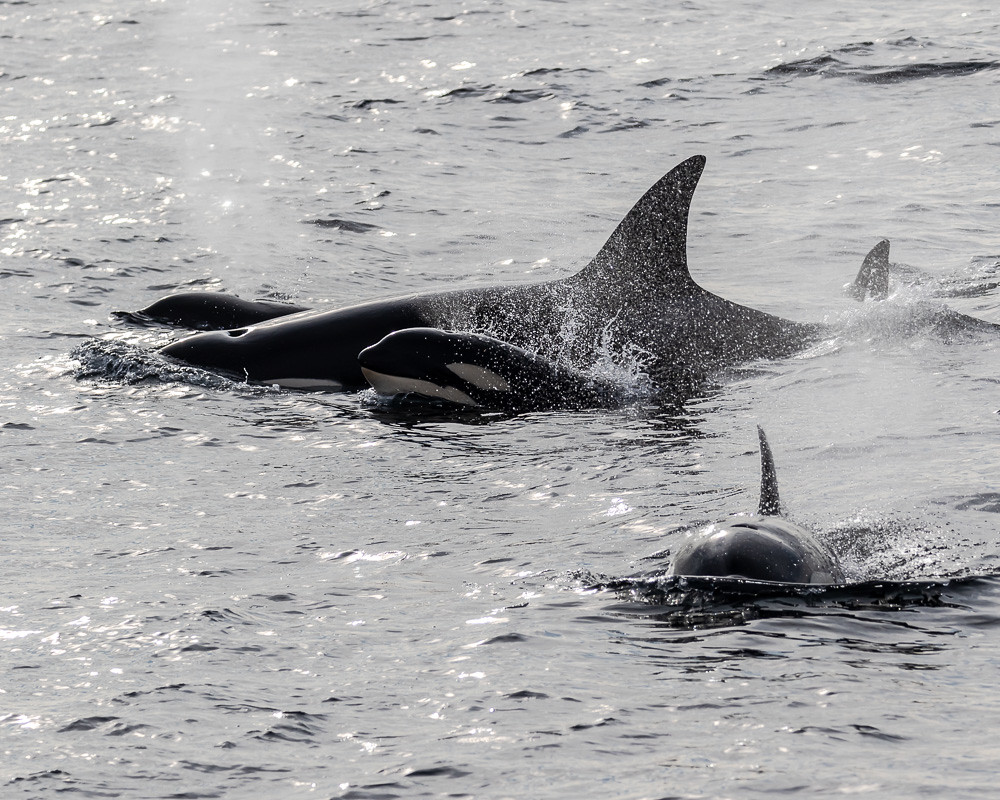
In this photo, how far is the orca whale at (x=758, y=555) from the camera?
7.40 meters

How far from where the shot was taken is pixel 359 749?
20.4 feet

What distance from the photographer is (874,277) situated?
1536 centimetres

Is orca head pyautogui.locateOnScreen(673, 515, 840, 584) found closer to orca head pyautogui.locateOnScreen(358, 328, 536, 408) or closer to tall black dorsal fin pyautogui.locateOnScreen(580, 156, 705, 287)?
orca head pyautogui.locateOnScreen(358, 328, 536, 408)

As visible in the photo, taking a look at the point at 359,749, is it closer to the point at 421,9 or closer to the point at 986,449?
the point at 986,449

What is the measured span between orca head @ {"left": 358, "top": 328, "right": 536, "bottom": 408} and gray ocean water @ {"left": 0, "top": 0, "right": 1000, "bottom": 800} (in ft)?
1.57

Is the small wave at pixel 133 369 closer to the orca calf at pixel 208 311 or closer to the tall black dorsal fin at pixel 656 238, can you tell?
the orca calf at pixel 208 311

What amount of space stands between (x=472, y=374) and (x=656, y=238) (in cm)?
234

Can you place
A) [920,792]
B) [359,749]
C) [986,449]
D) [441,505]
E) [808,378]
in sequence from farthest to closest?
[808,378]
[986,449]
[441,505]
[359,749]
[920,792]

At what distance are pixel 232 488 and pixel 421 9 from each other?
30510 mm

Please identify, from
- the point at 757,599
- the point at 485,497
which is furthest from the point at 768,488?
the point at 485,497

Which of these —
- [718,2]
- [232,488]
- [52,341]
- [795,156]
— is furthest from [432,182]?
[718,2]

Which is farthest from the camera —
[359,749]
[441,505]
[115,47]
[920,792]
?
[115,47]

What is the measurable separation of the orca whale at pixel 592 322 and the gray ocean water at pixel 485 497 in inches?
17.6

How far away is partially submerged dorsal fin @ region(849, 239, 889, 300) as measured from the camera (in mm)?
15219
